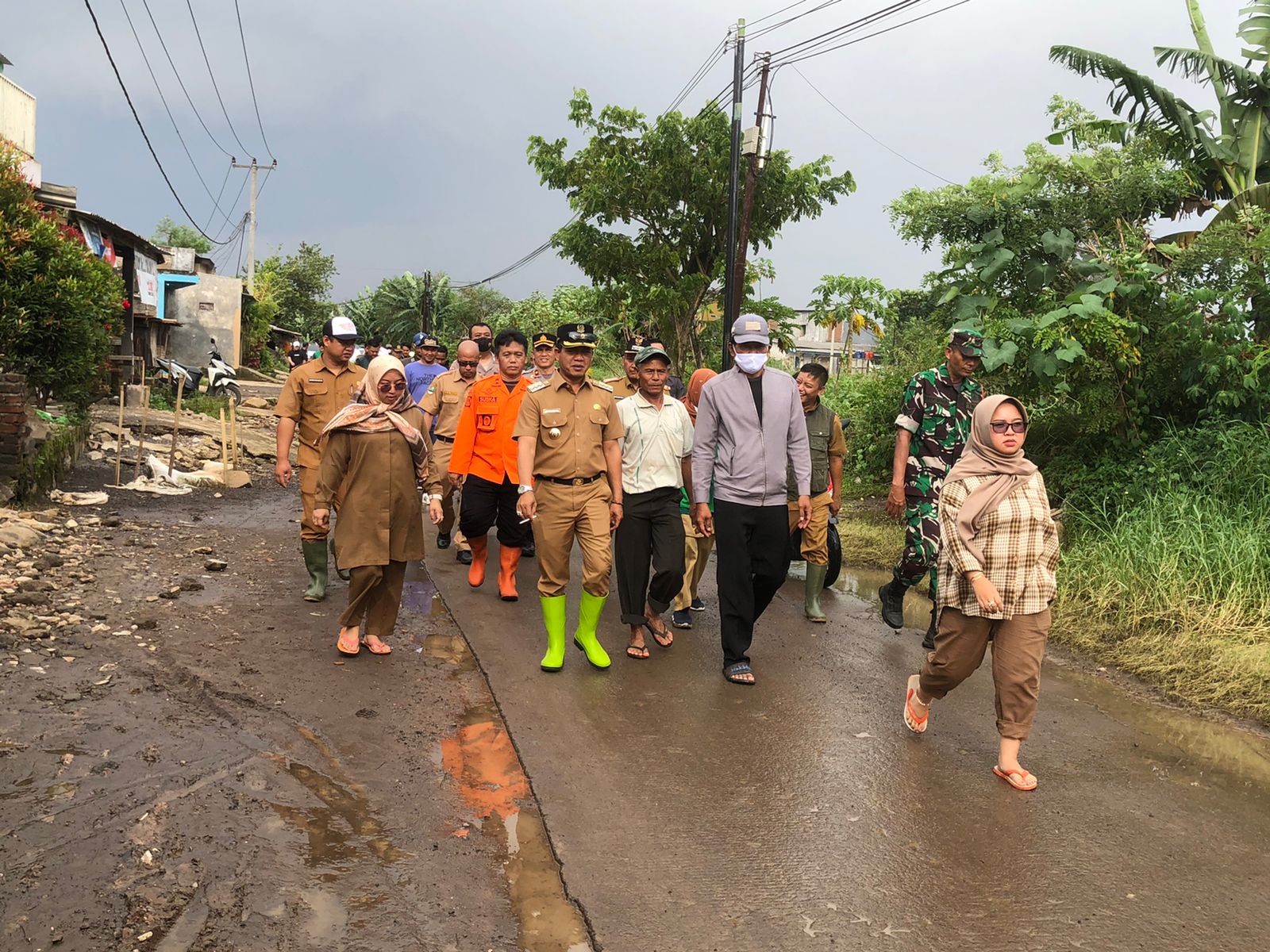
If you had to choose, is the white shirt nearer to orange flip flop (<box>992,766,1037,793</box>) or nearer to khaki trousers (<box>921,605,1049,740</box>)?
khaki trousers (<box>921,605,1049,740</box>)

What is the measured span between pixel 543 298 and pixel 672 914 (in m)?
48.6

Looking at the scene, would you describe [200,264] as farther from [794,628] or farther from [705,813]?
[705,813]

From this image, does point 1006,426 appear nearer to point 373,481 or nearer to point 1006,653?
point 1006,653

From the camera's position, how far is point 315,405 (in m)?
7.59

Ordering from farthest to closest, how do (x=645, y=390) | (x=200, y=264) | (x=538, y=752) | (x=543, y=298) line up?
1. (x=543, y=298)
2. (x=200, y=264)
3. (x=645, y=390)
4. (x=538, y=752)

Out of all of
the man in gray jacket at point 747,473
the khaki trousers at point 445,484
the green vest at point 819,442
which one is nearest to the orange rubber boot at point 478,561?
the khaki trousers at point 445,484

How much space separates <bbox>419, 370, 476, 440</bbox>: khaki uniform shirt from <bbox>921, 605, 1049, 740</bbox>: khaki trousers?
5.87 metres

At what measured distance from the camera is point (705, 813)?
4059mm

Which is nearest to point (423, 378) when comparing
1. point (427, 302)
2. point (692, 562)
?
point (692, 562)

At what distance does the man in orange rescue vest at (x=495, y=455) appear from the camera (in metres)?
7.98

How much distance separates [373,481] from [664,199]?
58.5 feet

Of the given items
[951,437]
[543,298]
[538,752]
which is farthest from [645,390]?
[543,298]

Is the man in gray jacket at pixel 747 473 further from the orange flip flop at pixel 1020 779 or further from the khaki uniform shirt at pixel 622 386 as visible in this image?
the khaki uniform shirt at pixel 622 386

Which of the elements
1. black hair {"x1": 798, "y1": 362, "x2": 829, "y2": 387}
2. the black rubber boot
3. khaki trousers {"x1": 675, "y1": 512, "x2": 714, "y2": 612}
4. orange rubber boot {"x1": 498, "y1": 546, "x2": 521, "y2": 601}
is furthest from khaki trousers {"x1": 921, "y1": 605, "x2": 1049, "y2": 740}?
orange rubber boot {"x1": 498, "y1": 546, "x2": 521, "y2": 601}
